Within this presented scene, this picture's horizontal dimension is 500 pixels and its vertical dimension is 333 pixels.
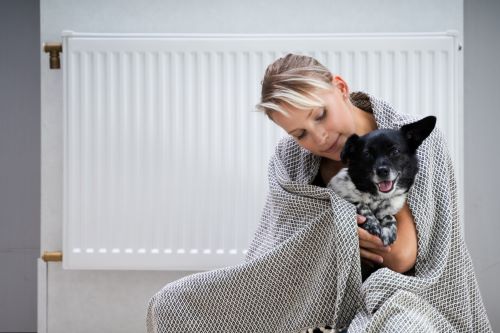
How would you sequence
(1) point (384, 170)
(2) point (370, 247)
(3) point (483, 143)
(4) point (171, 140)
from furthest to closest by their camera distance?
(3) point (483, 143), (4) point (171, 140), (2) point (370, 247), (1) point (384, 170)

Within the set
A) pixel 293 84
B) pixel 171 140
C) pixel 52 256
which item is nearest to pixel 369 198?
pixel 293 84

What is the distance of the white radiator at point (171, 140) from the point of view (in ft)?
6.98

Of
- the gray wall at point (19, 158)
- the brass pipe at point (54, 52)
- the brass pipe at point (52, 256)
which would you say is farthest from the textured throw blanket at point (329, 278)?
the gray wall at point (19, 158)

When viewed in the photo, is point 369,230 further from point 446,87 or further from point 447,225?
point 446,87

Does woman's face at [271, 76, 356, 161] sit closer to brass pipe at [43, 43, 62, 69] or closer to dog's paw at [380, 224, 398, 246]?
dog's paw at [380, 224, 398, 246]

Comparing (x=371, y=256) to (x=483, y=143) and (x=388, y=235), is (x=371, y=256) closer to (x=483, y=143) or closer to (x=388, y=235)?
(x=388, y=235)

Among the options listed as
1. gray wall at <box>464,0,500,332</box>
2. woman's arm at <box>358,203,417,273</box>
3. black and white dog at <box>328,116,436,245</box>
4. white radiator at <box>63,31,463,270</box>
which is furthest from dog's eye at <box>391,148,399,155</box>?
gray wall at <box>464,0,500,332</box>

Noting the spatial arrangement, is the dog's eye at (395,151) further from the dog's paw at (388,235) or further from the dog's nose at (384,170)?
the dog's paw at (388,235)

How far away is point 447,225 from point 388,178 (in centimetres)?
20

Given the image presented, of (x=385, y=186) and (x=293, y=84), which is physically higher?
(x=293, y=84)

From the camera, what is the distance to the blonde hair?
1281 millimetres

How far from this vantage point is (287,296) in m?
1.36

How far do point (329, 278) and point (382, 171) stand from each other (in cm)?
25

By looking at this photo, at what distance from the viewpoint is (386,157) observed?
3.90 ft
